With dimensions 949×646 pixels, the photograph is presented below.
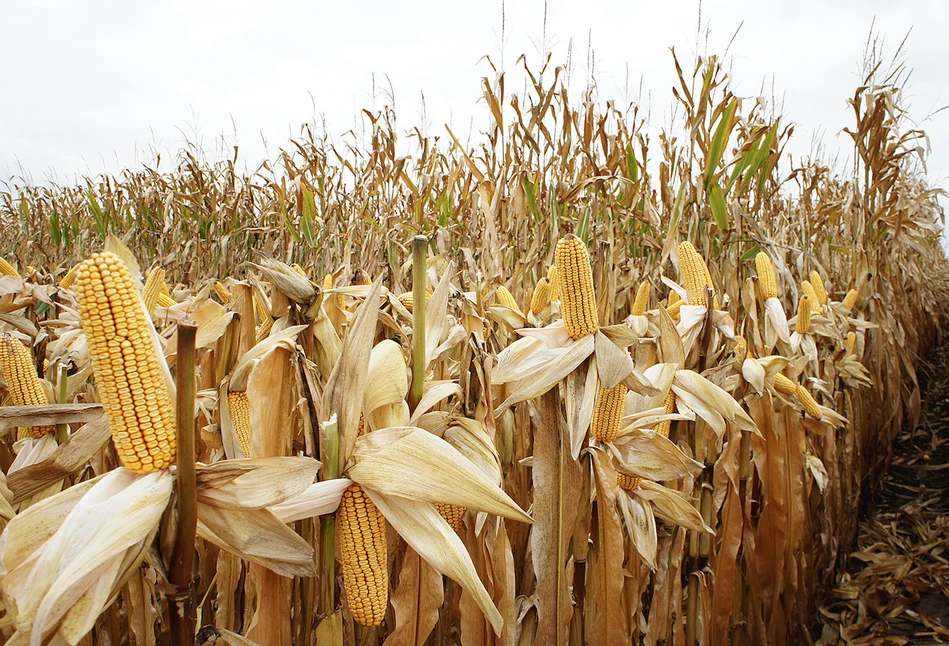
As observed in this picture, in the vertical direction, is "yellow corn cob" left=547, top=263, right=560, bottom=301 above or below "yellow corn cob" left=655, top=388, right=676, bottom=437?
above

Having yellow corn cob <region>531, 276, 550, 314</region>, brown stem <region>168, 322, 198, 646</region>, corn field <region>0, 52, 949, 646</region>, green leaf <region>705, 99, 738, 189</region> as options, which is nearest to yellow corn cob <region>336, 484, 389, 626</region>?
corn field <region>0, 52, 949, 646</region>

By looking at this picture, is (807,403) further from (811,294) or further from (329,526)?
(329,526)

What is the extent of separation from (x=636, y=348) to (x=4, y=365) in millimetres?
1782

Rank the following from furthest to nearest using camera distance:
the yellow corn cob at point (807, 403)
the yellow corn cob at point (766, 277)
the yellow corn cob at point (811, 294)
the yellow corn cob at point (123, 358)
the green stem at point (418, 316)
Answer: the yellow corn cob at point (811, 294) < the yellow corn cob at point (766, 277) < the yellow corn cob at point (807, 403) < the green stem at point (418, 316) < the yellow corn cob at point (123, 358)

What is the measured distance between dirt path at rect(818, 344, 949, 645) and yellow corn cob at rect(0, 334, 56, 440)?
11.8ft

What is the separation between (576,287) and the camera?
1315 millimetres

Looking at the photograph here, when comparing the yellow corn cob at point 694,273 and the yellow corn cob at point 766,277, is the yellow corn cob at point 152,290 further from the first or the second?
the yellow corn cob at point 766,277

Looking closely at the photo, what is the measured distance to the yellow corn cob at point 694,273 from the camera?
81.4 inches

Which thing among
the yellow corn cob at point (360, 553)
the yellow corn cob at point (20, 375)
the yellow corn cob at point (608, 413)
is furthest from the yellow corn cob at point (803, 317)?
the yellow corn cob at point (20, 375)

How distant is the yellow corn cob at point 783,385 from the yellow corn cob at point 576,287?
1.34 meters

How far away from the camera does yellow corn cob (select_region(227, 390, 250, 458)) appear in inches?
49.3

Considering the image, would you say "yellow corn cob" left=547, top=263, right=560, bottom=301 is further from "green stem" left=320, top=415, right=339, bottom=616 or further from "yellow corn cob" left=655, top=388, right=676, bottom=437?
"green stem" left=320, top=415, right=339, bottom=616

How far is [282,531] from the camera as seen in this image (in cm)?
96

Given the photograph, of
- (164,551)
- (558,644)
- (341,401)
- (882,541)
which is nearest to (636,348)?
(558,644)
